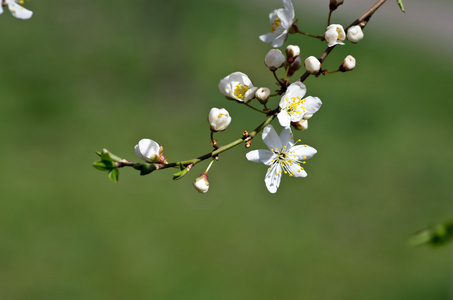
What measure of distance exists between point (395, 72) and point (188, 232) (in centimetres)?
473

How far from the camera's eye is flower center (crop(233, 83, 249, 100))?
133cm

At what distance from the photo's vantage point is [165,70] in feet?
20.6

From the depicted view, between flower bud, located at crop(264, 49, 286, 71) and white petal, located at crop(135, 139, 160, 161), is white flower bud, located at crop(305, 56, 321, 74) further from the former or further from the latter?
white petal, located at crop(135, 139, 160, 161)

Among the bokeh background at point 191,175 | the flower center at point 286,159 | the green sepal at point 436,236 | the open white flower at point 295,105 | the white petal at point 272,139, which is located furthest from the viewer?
the bokeh background at point 191,175

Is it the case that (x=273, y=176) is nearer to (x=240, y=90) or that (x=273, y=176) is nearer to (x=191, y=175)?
(x=240, y=90)

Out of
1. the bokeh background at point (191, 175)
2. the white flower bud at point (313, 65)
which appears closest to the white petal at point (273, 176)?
the white flower bud at point (313, 65)

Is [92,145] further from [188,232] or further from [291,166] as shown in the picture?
[291,166]

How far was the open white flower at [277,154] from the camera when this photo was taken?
1.34 m

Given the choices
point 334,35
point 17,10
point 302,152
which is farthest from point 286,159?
point 17,10

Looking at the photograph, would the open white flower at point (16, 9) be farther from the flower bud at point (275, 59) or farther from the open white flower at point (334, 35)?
the open white flower at point (334, 35)

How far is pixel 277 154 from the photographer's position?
1.40 m

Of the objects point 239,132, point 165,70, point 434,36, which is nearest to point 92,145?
point 165,70

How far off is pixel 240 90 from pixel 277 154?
204mm

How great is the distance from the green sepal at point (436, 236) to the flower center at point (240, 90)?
527 millimetres
